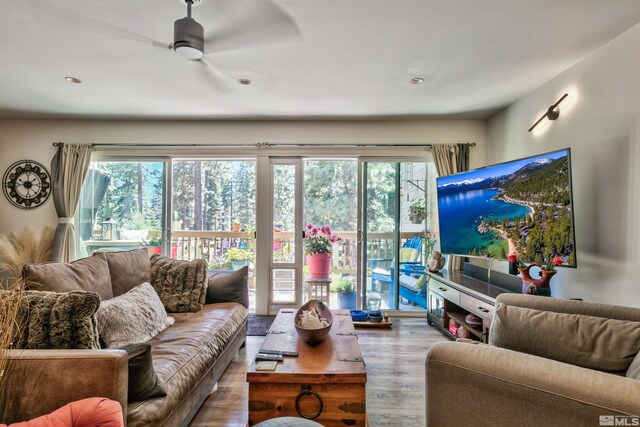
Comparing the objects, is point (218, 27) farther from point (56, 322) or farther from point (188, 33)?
point (56, 322)

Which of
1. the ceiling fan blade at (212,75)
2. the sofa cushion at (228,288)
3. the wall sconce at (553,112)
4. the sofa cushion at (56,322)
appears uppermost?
the ceiling fan blade at (212,75)

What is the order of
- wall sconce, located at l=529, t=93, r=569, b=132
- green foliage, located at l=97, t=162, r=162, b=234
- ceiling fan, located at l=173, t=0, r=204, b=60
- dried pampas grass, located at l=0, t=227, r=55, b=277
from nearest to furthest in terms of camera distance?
ceiling fan, located at l=173, t=0, r=204, b=60 → wall sconce, located at l=529, t=93, r=569, b=132 → dried pampas grass, located at l=0, t=227, r=55, b=277 → green foliage, located at l=97, t=162, r=162, b=234

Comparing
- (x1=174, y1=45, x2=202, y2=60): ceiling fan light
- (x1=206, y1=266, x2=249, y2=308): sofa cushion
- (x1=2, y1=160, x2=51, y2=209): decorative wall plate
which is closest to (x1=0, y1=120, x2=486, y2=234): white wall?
(x1=2, y1=160, x2=51, y2=209): decorative wall plate

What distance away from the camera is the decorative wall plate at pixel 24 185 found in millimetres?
3791

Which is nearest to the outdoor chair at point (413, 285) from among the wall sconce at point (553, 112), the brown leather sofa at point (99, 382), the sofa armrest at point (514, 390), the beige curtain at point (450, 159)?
the beige curtain at point (450, 159)

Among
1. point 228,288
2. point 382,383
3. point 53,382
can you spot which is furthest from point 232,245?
point 53,382

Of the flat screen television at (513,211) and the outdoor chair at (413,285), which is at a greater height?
the flat screen television at (513,211)

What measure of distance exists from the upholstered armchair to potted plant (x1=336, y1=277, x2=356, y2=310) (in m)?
2.40

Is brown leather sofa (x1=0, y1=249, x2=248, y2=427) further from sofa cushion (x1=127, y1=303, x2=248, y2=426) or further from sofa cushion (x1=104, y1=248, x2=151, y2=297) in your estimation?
sofa cushion (x1=104, y1=248, x2=151, y2=297)

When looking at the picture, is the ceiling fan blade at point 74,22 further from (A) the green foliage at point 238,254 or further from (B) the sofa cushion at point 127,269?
(A) the green foliage at point 238,254

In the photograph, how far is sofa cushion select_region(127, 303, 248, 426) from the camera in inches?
52.2

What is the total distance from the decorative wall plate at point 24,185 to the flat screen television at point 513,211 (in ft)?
15.7

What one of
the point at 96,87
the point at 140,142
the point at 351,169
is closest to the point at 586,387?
the point at 351,169

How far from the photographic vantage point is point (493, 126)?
360 cm
